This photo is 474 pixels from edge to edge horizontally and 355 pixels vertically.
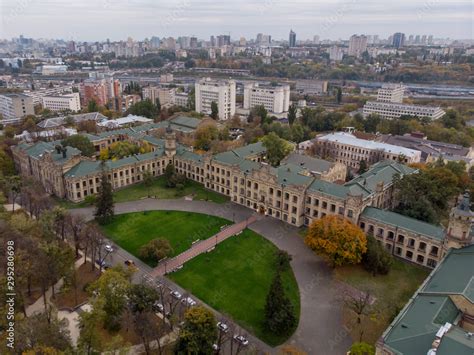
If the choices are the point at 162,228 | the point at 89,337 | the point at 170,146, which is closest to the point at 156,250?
the point at 162,228

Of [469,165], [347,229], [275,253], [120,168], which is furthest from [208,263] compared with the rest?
[469,165]

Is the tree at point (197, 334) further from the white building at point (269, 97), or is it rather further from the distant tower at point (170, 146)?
the white building at point (269, 97)

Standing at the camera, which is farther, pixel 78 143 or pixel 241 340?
pixel 78 143

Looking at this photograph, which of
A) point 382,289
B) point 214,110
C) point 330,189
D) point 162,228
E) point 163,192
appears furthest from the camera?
point 214,110

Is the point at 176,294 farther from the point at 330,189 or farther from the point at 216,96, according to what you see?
the point at 216,96

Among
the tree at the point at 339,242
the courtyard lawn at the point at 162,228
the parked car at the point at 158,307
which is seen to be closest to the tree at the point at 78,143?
the courtyard lawn at the point at 162,228
